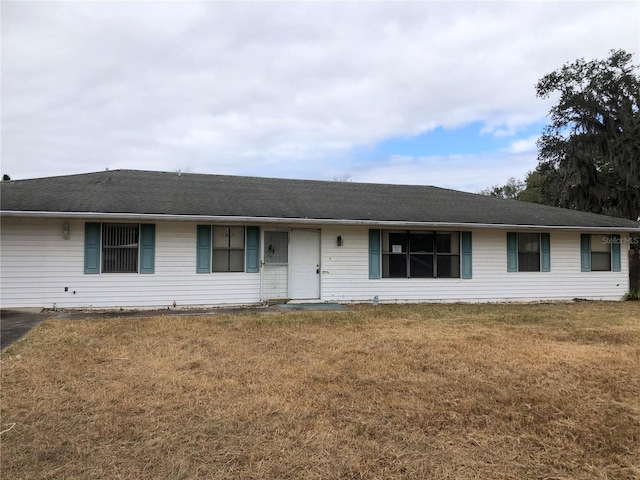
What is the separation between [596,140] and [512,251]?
1050 centimetres

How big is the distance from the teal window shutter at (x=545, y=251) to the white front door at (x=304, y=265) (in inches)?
259

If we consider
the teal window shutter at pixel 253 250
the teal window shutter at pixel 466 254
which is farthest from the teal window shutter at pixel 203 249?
the teal window shutter at pixel 466 254

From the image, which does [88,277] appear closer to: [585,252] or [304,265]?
[304,265]

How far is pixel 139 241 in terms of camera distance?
9875 mm

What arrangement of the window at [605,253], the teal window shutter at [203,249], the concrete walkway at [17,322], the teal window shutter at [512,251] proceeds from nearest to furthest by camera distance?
the concrete walkway at [17,322], the teal window shutter at [203,249], the teal window shutter at [512,251], the window at [605,253]

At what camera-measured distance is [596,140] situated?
18812mm

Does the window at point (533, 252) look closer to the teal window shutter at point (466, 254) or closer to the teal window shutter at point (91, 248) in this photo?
the teal window shutter at point (466, 254)

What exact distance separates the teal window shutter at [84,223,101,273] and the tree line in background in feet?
60.5

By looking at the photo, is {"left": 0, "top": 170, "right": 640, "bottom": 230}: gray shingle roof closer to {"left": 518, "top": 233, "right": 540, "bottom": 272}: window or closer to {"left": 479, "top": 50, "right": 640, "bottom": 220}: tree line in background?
{"left": 518, "top": 233, "right": 540, "bottom": 272}: window

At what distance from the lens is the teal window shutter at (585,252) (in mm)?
12719

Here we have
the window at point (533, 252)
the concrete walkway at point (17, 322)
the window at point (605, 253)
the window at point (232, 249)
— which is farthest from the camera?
the window at point (605, 253)

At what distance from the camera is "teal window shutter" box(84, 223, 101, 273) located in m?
9.59

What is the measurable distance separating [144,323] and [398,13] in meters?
8.59

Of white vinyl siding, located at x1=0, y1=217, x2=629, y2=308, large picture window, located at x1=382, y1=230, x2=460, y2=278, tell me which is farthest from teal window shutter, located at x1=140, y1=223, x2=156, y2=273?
large picture window, located at x1=382, y1=230, x2=460, y2=278
